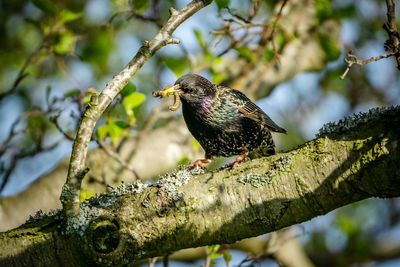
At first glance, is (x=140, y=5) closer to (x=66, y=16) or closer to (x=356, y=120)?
(x=66, y=16)

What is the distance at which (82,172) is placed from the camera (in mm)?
2512

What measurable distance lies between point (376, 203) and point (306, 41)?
238 centimetres

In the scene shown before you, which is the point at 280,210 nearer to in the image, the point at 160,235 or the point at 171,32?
the point at 160,235

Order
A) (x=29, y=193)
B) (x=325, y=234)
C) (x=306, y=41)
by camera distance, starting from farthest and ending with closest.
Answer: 1. (x=325, y=234)
2. (x=306, y=41)
3. (x=29, y=193)

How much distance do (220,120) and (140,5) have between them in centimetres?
101

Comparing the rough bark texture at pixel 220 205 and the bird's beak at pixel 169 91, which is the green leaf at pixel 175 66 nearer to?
the bird's beak at pixel 169 91

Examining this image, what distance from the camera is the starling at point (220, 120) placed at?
443 centimetres

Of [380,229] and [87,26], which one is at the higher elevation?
[87,26]

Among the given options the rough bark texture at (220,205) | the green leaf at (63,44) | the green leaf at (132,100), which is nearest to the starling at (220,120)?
the green leaf at (132,100)

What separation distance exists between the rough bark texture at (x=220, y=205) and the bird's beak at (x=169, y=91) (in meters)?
1.50

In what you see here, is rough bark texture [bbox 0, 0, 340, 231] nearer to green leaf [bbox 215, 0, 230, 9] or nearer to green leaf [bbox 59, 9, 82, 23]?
green leaf [bbox 59, 9, 82, 23]

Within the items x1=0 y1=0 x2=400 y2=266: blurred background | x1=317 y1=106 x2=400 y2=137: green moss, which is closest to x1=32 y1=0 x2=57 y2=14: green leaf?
x1=0 y1=0 x2=400 y2=266: blurred background

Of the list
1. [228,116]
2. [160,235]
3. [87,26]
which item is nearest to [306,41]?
[228,116]

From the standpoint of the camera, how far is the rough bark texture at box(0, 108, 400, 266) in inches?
99.0
